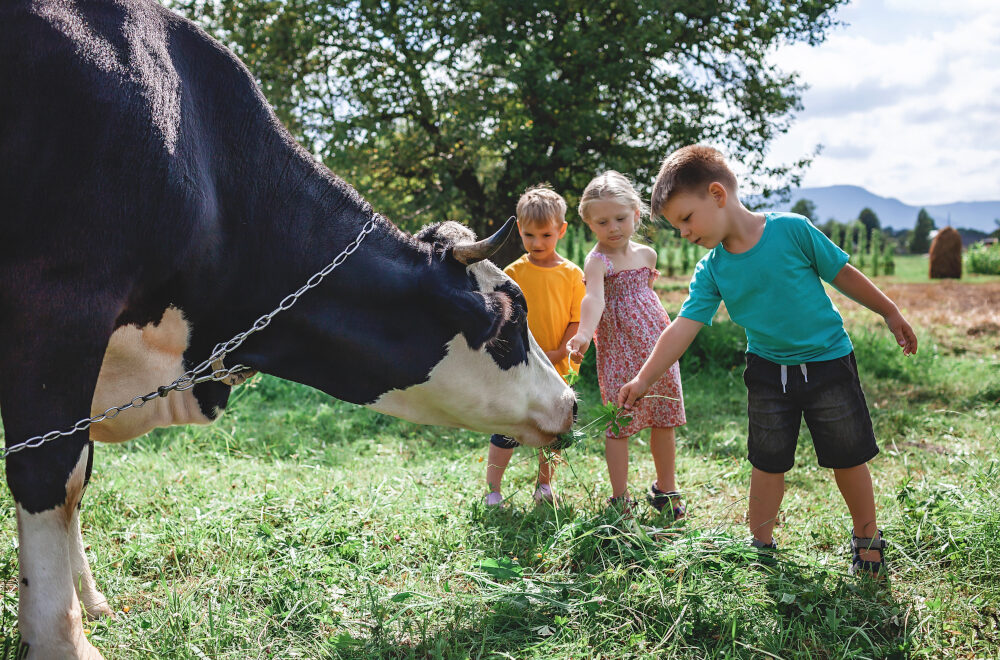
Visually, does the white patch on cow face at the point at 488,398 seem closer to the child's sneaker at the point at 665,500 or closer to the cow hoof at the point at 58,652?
the child's sneaker at the point at 665,500

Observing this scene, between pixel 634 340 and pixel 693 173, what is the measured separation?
A: 1090 millimetres

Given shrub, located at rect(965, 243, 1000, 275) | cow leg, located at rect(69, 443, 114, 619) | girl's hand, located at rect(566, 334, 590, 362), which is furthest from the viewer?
shrub, located at rect(965, 243, 1000, 275)

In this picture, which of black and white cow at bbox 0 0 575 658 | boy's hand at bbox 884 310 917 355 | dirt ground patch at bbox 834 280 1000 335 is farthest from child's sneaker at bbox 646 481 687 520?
dirt ground patch at bbox 834 280 1000 335

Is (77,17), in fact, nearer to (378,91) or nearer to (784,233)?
(784,233)

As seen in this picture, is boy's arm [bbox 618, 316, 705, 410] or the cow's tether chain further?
boy's arm [bbox 618, 316, 705, 410]

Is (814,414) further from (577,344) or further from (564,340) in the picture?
(564,340)

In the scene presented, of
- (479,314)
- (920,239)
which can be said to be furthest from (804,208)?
(479,314)

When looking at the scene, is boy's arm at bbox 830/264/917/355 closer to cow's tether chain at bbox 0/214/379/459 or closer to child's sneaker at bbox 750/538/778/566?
child's sneaker at bbox 750/538/778/566

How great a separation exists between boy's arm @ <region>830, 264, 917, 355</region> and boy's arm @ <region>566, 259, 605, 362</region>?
1.08 metres

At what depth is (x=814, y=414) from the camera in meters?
2.93

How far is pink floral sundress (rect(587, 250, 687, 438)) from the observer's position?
12.0ft

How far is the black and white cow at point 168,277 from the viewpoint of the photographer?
2.05m

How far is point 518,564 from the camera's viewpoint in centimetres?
296

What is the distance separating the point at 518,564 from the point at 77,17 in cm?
248
